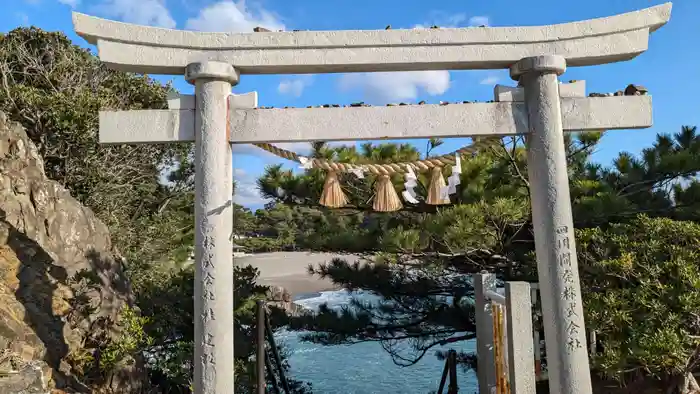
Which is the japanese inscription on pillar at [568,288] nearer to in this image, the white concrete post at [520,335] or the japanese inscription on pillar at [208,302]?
the white concrete post at [520,335]

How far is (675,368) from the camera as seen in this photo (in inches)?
150

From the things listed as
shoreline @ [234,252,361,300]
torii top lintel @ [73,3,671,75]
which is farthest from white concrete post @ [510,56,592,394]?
shoreline @ [234,252,361,300]

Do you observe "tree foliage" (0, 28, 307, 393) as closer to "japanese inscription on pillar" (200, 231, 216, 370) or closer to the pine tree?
the pine tree

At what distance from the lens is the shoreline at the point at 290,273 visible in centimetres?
2760

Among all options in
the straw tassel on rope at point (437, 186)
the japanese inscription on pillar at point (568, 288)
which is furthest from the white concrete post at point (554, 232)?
Result: the straw tassel on rope at point (437, 186)

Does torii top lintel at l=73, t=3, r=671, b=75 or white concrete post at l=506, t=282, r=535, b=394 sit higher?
torii top lintel at l=73, t=3, r=671, b=75

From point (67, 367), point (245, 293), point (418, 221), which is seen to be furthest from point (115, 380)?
point (418, 221)

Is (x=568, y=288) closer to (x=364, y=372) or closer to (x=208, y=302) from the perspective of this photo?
(x=208, y=302)

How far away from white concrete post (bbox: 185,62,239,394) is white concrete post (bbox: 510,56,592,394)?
2086 millimetres

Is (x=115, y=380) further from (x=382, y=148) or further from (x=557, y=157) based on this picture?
(x=557, y=157)

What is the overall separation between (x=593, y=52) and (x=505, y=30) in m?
0.66

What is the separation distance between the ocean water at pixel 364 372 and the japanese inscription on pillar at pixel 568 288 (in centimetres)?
619

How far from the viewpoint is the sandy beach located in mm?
27970

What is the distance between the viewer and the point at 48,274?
4496mm
